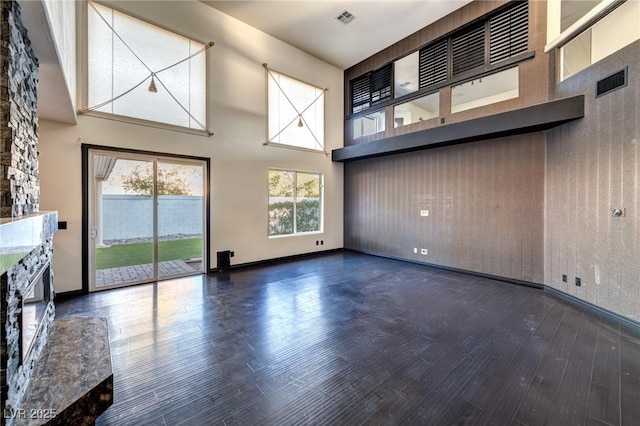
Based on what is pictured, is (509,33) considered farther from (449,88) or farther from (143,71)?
(143,71)

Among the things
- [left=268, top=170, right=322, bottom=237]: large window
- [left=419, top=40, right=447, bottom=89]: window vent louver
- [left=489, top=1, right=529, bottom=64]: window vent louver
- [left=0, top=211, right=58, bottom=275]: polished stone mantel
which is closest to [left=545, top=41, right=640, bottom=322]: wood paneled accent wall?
[left=489, top=1, right=529, bottom=64]: window vent louver

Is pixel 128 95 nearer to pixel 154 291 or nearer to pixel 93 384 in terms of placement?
pixel 154 291

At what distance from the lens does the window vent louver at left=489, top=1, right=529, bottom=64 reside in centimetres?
468

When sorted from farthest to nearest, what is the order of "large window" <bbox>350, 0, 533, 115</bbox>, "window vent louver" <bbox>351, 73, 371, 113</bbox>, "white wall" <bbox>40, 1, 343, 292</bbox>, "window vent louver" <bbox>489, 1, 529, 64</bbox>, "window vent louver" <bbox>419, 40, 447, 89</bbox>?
"window vent louver" <bbox>351, 73, 371, 113</bbox>, "window vent louver" <bbox>419, 40, 447, 89</bbox>, "large window" <bbox>350, 0, 533, 115</bbox>, "window vent louver" <bbox>489, 1, 529, 64</bbox>, "white wall" <bbox>40, 1, 343, 292</bbox>

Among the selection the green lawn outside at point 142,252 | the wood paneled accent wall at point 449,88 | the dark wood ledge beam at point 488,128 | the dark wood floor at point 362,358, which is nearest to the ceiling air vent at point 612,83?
the dark wood ledge beam at point 488,128

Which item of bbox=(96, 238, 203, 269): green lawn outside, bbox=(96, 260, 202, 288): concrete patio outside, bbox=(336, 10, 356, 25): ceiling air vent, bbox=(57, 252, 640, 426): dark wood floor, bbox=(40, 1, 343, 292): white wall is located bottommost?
bbox=(57, 252, 640, 426): dark wood floor

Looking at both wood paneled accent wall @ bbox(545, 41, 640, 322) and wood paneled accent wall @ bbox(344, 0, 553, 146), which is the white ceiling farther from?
wood paneled accent wall @ bbox(545, 41, 640, 322)

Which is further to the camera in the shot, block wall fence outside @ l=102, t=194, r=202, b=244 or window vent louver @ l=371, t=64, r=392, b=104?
window vent louver @ l=371, t=64, r=392, b=104

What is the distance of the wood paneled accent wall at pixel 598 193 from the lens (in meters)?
3.19

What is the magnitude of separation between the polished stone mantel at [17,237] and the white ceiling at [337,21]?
18.2 ft

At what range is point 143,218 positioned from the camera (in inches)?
190

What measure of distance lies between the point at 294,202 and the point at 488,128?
4.56 meters

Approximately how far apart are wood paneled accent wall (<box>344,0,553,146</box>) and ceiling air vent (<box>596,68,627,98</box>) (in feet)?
2.81

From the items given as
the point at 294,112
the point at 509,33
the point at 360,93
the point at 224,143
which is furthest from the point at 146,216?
the point at 509,33
